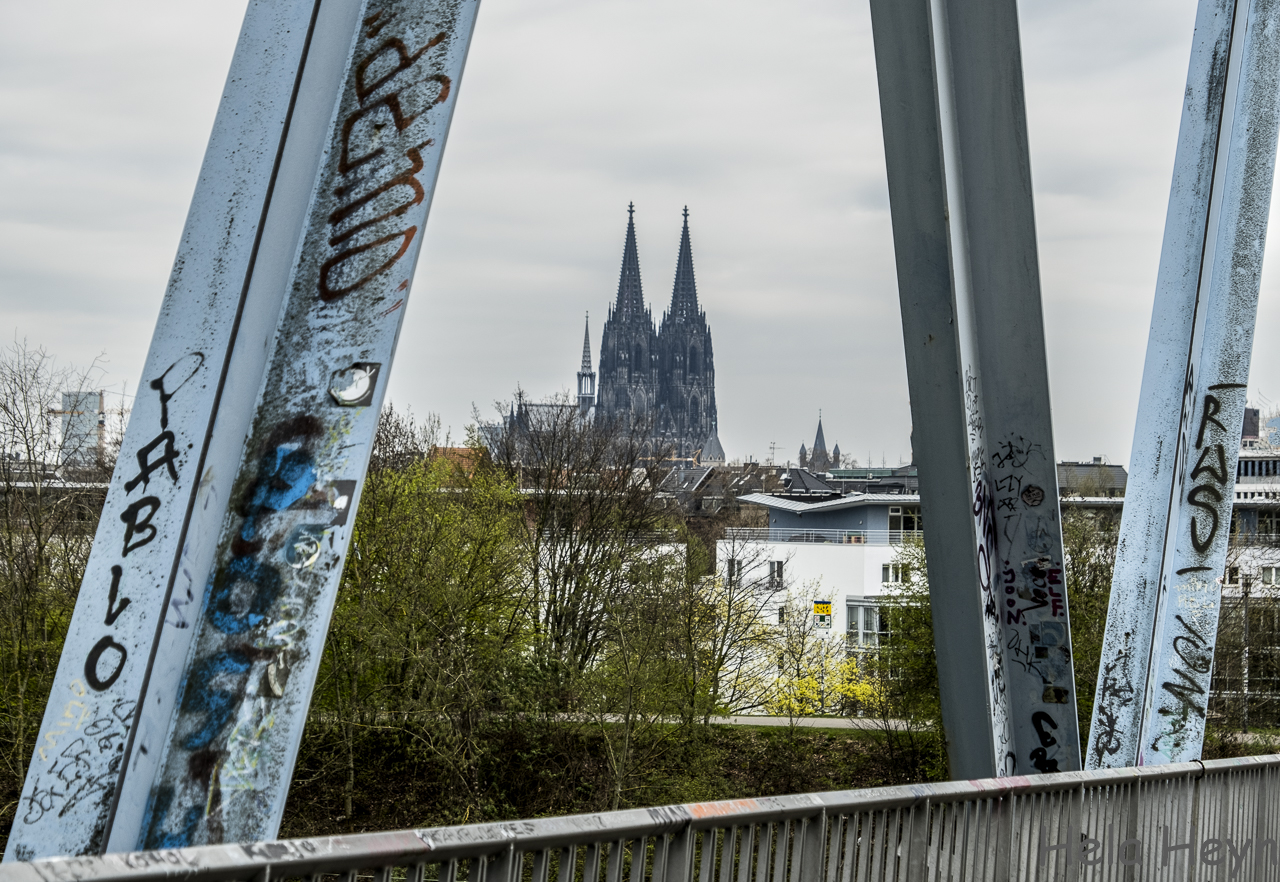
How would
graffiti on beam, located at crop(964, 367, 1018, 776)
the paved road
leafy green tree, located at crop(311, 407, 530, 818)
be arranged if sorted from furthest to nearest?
the paved road < leafy green tree, located at crop(311, 407, 530, 818) < graffiti on beam, located at crop(964, 367, 1018, 776)

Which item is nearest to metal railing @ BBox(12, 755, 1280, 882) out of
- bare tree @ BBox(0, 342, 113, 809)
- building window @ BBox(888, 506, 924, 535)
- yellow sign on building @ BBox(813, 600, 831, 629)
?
bare tree @ BBox(0, 342, 113, 809)

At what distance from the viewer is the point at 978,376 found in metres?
2.81

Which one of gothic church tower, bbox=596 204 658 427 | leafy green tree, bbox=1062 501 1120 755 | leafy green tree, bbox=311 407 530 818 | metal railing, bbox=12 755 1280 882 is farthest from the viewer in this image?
gothic church tower, bbox=596 204 658 427

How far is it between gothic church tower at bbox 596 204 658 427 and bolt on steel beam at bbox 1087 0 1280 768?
128 m

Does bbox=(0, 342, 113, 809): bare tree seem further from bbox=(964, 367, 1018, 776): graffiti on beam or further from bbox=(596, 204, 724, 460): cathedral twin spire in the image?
bbox=(596, 204, 724, 460): cathedral twin spire

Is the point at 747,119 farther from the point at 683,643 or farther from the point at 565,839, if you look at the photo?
the point at 565,839

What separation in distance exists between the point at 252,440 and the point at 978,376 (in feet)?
6.57

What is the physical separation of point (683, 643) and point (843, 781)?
561 cm

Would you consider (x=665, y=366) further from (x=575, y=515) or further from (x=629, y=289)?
(x=575, y=515)

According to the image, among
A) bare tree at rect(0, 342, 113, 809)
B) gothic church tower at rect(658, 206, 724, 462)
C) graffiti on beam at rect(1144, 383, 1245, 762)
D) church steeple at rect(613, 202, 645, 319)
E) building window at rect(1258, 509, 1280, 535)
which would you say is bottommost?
graffiti on beam at rect(1144, 383, 1245, 762)

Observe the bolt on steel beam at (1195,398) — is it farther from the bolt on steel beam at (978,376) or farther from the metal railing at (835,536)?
the metal railing at (835,536)

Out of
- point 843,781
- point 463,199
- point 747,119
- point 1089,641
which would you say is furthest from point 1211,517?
point 747,119

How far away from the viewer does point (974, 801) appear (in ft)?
6.63

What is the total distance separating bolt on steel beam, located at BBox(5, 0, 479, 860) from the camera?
1.20 m
